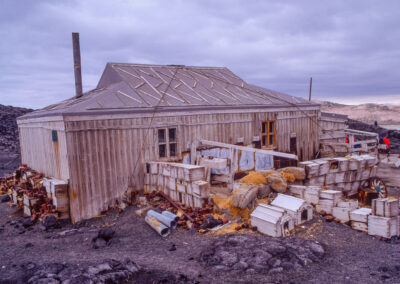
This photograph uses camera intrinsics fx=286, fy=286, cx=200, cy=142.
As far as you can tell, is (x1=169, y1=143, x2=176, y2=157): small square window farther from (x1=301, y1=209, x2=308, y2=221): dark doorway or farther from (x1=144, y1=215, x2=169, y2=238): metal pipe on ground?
(x1=301, y1=209, x2=308, y2=221): dark doorway

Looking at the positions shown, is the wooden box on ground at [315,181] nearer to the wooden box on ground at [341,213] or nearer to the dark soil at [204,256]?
the wooden box on ground at [341,213]

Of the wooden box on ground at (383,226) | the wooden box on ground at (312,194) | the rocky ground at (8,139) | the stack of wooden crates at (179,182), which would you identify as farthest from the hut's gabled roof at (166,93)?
the rocky ground at (8,139)

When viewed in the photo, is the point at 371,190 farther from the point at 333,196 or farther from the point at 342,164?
the point at 333,196

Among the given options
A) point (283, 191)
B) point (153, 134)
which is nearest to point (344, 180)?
point (283, 191)

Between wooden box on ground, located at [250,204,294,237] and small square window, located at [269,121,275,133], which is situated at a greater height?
small square window, located at [269,121,275,133]

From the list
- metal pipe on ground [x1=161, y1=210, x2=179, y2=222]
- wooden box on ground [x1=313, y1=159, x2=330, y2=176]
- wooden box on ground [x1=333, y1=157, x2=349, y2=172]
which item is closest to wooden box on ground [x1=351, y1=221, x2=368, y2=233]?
wooden box on ground [x1=313, y1=159, x2=330, y2=176]

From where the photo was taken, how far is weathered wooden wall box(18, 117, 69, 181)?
10120 mm

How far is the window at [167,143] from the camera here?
39.0 ft

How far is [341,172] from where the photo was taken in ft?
37.3

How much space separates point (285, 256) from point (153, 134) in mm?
7006

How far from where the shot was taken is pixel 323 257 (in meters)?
6.55

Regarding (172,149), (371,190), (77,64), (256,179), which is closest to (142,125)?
(172,149)

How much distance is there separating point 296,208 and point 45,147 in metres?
10.4

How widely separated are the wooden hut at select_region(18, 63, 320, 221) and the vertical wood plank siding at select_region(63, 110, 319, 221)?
0.03 meters
